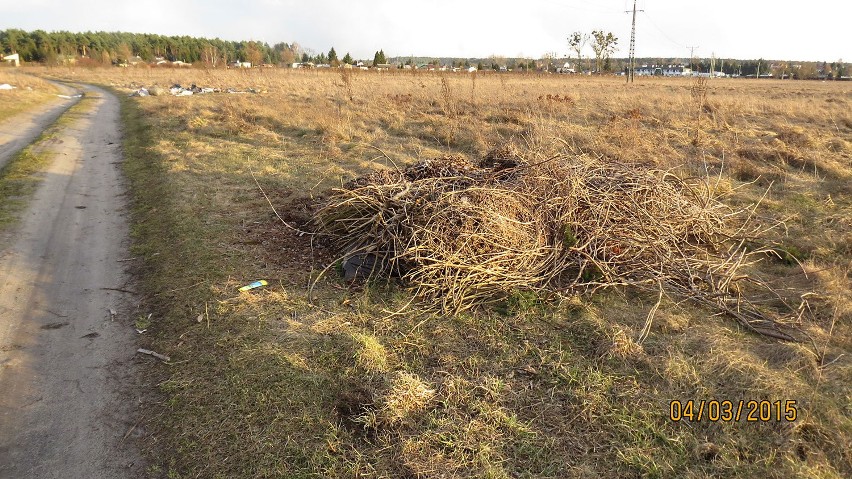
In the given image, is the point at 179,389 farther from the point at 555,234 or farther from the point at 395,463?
the point at 555,234

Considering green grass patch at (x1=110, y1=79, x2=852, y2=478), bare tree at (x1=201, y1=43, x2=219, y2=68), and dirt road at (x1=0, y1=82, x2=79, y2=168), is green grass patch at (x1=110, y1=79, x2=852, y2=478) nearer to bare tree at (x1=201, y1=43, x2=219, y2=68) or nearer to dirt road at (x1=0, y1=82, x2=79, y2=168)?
dirt road at (x1=0, y1=82, x2=79, y2=168)

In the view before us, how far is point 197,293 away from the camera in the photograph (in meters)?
4.80

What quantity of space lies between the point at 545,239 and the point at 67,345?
4301 mm

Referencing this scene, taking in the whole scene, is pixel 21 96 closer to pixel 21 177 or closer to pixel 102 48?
pixel 21 177

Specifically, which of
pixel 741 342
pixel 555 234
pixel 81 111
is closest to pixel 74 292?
pixel 555 234

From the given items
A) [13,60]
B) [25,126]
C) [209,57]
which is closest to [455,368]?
[25,126]

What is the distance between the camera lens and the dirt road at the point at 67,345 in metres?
2.99

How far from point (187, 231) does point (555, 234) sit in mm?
4529

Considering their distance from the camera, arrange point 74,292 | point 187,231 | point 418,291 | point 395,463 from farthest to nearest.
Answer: point 187,231 → point 74,292 → point 418,291 → point 395,463

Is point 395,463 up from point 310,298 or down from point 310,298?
Result: down

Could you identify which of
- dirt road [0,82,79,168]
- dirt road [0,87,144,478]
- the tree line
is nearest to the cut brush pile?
dirt road [0,87,144,478]

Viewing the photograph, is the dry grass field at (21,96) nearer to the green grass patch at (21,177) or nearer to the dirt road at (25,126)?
the dirt road at (25,126)
